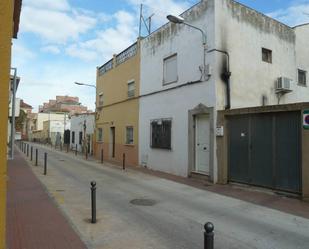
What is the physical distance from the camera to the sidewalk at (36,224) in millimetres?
5742

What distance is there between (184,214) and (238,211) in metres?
1.47

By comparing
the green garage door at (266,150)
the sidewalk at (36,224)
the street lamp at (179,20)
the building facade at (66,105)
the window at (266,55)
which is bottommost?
the sidewalk at (36,224)

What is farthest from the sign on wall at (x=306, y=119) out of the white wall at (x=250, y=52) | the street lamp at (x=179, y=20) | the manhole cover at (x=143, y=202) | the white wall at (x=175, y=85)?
the street lamp at (x=179, y=20)

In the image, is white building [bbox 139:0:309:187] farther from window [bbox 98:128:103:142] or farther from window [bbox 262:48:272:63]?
window [bbox 98:128:103:142]

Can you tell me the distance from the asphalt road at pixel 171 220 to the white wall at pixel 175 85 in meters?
3.79

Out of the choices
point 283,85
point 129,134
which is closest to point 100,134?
point 129,134

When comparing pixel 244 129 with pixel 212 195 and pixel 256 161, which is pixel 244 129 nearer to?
pixel 256 161

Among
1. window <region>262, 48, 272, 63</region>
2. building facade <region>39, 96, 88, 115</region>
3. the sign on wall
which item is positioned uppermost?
building facade <region>39, 96, 88, 115</region>

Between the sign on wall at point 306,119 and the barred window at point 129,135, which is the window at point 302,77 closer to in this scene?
the sign on wall at point 306,119

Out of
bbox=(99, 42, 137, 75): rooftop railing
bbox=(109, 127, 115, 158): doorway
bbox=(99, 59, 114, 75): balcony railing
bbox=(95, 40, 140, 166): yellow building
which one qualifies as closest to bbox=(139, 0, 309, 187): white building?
bbox=(95, 40, 140, 166): yellow building

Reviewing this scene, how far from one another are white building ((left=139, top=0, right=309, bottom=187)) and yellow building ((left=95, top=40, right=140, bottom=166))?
2.18 meters

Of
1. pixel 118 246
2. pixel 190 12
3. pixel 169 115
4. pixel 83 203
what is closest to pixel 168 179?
pixel 169 115

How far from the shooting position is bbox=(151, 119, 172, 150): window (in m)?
16.4

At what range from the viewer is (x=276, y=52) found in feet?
52.1
